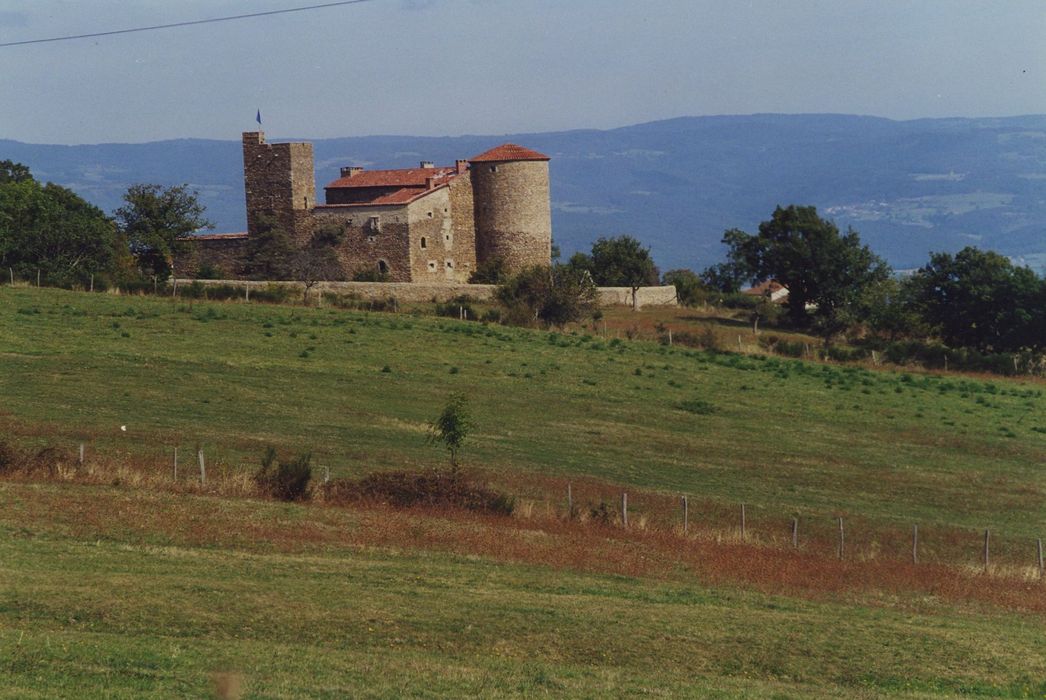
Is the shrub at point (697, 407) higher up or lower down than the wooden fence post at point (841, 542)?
higher up

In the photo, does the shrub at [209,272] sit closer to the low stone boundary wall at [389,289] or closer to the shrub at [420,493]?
the low stone boundary wall at [389,289]

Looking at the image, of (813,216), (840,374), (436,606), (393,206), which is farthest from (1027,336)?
(436,606)

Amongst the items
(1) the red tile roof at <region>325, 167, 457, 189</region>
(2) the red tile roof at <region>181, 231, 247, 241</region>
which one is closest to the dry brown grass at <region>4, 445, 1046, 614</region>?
(2) the red tile roof at <region>181, 231, 247, 241</region>

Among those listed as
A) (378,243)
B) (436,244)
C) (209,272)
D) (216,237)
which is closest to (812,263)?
(436,244)

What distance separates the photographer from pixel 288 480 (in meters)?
26.0

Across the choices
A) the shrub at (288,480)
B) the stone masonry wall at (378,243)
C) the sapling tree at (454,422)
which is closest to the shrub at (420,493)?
the shrub at (288,480)

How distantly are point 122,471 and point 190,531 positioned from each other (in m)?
4.35

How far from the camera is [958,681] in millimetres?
17625

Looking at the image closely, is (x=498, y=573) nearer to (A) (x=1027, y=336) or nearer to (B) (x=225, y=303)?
(B) (x=225, y=303)

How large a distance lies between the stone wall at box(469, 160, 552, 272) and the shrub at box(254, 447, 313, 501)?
48.7 m

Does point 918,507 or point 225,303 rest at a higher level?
point 225,303

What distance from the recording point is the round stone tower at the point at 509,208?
246 feet

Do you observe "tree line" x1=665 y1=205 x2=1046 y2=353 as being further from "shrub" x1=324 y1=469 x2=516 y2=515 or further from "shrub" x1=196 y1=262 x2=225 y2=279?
"shrub" x1=324 y1=469 x2=516 y2=515

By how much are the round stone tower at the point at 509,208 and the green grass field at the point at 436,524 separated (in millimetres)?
21337
